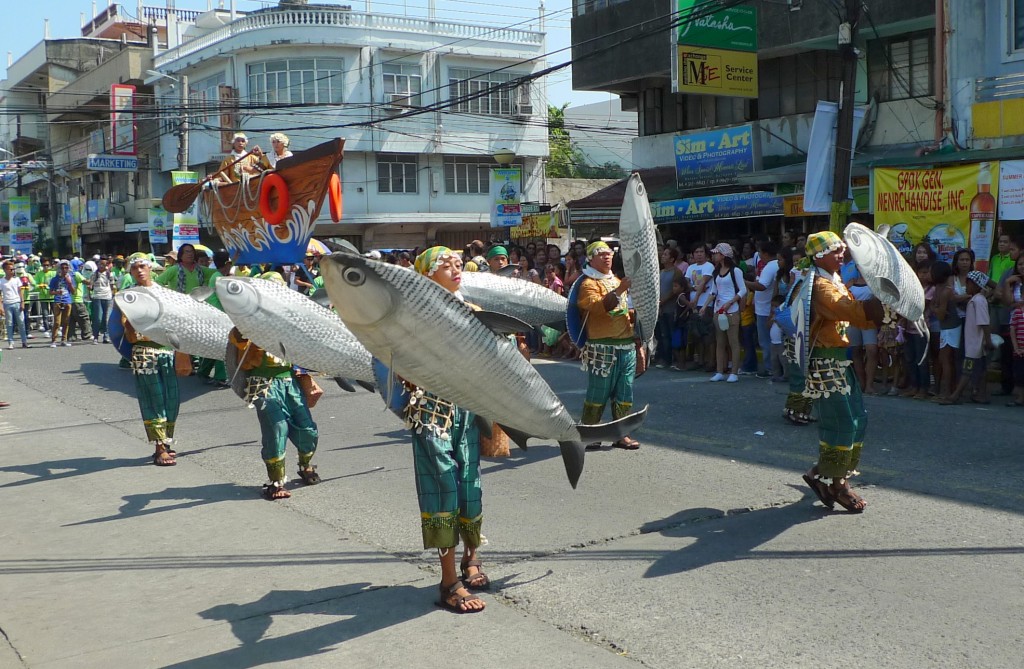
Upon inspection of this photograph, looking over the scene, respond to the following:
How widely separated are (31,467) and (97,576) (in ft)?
12.4

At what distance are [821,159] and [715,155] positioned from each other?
4832mm

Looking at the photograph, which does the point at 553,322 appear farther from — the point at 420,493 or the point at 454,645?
the point at 454,645

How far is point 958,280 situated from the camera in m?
10.6

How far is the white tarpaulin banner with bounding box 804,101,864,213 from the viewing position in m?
14.9

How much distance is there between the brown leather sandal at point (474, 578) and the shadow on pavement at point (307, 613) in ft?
0.61

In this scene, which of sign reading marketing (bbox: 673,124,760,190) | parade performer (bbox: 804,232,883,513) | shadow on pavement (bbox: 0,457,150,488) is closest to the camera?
parade performer (bbox: 804,232,883,513)

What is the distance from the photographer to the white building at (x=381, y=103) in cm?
3347

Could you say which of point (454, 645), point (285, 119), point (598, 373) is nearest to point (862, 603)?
point (454, 645)

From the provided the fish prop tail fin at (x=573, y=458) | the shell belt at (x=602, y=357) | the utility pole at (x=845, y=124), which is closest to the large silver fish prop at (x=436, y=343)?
the fish prop tail fin at (x=573, y=458)

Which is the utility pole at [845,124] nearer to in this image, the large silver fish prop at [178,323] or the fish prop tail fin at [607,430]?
the large silver fish prop at [178,323]

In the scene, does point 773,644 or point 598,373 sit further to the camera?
point 598,373

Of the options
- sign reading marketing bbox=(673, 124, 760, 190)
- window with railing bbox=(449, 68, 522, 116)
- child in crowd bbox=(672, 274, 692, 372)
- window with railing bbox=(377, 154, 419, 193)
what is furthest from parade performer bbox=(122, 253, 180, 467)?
window with railing bbox=(449, 68, 522, 116)

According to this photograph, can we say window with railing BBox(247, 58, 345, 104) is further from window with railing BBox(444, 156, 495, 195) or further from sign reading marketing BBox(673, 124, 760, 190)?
sign reading marketing BBox(673, 124, 760, 190)

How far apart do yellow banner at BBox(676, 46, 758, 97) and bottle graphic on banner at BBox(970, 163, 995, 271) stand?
6187 mm
